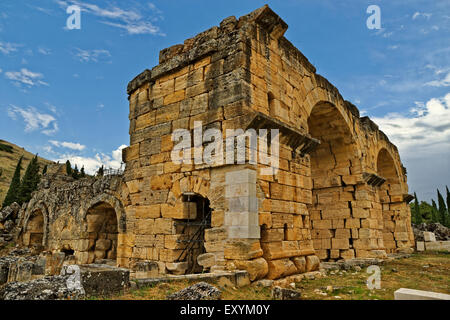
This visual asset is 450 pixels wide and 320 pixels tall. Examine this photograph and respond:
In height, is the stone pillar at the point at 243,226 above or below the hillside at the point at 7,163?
below

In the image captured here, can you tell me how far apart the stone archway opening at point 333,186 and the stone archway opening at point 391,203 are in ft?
16.2

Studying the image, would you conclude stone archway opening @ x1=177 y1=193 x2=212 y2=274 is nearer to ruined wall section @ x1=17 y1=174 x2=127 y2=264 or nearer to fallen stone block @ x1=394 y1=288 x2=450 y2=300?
ruined wall section @ x1=17 y1=174 x2=127 y2=264

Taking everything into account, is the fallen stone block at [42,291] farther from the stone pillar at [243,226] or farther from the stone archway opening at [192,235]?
the stone archway opening at [192,235]

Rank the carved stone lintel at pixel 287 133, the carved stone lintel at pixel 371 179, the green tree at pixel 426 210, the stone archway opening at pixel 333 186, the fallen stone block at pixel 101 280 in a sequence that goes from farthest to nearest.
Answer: the green tree at pixel 426 210 → the carved stone lintel at pixel 371 179 → the stone archway opening at pixel 333 186 → the carved stone lintel at pixel 287 133 → the fallen stone block at pixel 101 280

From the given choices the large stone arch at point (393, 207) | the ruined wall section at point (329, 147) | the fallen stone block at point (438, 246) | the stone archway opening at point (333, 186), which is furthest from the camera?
the fallen stone block at point (438, 246)

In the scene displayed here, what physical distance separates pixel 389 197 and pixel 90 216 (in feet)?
44.0

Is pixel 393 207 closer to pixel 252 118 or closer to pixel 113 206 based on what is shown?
pixel 252 118

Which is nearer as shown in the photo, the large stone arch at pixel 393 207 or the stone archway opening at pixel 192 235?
the stone archway opening at pixel 192 235

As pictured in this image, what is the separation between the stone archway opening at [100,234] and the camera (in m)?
10.4

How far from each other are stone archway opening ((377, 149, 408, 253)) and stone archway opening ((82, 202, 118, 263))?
11759mm

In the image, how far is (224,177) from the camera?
626 cm

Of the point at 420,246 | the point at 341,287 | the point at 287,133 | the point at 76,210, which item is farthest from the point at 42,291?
the point at 420,246

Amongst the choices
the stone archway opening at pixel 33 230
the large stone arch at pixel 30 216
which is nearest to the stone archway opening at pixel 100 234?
the large stone arch at pixel 30 216
